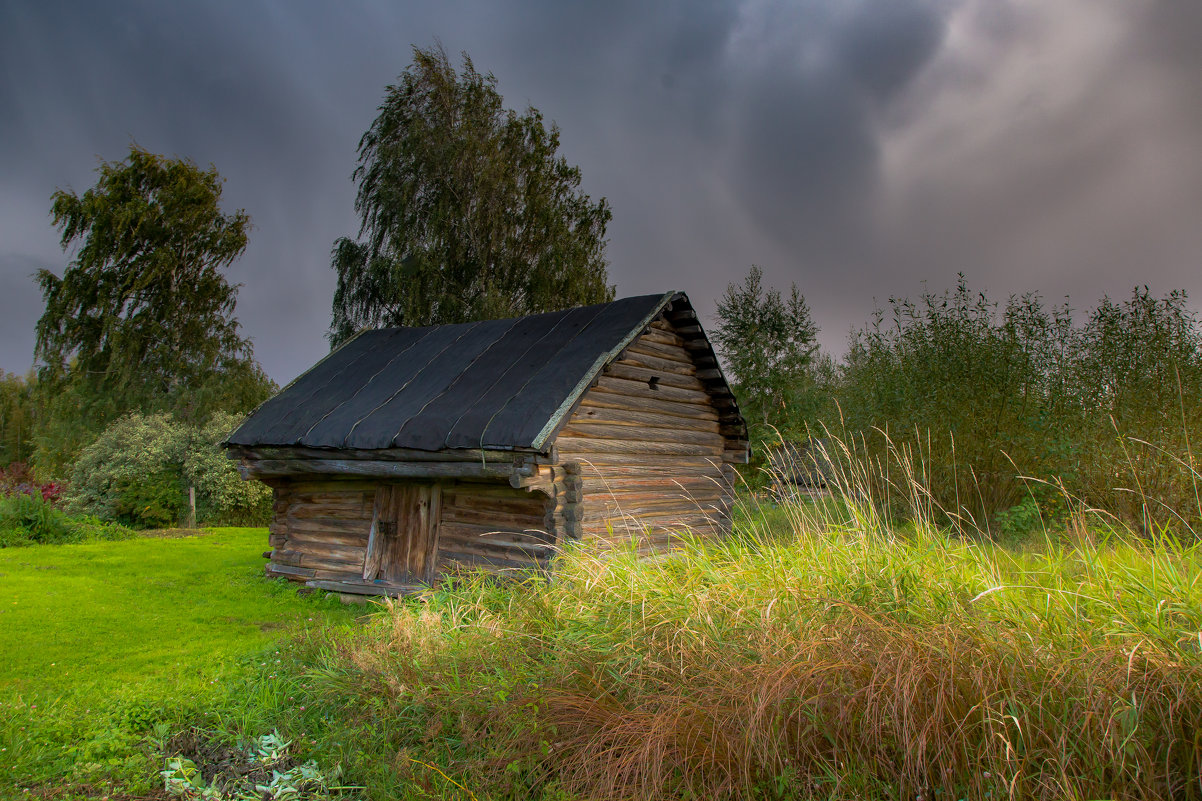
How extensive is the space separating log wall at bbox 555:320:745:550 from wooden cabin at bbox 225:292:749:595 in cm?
3

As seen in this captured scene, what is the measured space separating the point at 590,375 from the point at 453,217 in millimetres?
14746

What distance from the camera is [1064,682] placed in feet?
10.3

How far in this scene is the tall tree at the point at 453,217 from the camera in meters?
21.2

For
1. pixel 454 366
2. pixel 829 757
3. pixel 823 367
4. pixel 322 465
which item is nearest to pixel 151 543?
pixel 322 465

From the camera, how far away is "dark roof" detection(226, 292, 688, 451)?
8.57 meters

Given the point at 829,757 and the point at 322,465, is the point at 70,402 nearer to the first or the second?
the point at 322,465

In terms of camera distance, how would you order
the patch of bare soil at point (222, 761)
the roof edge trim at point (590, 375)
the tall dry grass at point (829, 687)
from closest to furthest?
the tall dry grass at point (829, 687) < the patch of bare soil at point (222, 761) < the roof edge trim at point (590, 375)

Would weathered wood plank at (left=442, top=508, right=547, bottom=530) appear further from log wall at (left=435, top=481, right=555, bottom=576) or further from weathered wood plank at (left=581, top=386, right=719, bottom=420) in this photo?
weathered wood plank at (left=581, top=386, right=719, bottom=420)

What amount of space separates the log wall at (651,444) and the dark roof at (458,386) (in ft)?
1.72

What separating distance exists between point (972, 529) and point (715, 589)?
7.80 m

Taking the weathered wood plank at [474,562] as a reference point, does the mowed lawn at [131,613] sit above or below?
below

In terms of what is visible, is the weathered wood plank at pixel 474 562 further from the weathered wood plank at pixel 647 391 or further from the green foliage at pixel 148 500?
the green foliage at pixel 148 500

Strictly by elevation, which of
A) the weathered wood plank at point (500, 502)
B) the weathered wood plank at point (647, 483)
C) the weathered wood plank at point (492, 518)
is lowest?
the weathered wood plank at point (492, 518)

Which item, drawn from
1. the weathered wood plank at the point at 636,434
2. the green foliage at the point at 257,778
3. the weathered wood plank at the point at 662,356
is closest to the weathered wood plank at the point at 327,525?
the weathered wood plank at the point at 636,434
